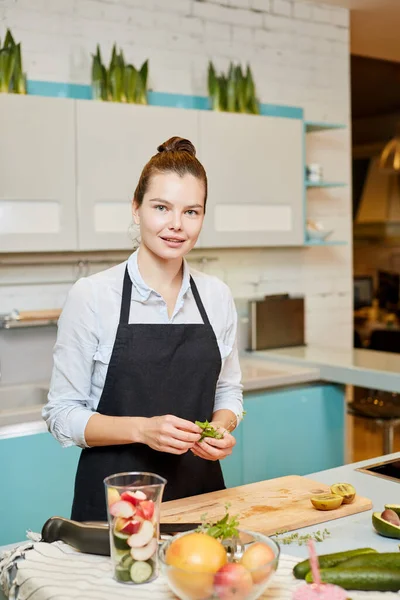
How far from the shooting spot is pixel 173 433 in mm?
1768

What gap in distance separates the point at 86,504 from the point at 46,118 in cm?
181

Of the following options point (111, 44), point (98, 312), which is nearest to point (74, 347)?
point (98, 312)

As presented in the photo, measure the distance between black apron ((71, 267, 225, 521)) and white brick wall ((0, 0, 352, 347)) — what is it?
1.68m

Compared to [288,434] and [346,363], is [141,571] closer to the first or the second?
[288,434]

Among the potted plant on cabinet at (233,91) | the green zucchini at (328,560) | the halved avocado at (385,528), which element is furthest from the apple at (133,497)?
the potted plant on cabinet at (233,91)

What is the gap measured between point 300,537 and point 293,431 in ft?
7.10

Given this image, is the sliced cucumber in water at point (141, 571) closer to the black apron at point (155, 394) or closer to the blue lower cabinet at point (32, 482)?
the black apron at point (155, 394)

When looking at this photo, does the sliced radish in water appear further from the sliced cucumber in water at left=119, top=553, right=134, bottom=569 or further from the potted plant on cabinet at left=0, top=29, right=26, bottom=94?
the potted plant on cabinet at left=0, top=29, right=26, bottom=94

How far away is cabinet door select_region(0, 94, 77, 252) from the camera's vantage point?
327 cm

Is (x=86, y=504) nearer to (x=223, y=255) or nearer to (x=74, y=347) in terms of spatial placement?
(x=74, y=347)

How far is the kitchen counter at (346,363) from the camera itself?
3.62 m

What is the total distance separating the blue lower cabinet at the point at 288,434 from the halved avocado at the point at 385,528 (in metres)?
1.88

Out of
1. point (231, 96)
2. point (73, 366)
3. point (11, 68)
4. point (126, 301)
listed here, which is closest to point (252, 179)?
point (231, 96)

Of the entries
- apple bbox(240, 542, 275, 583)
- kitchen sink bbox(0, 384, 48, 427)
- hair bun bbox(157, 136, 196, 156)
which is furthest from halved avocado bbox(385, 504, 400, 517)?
kitchen sink bbox(0, 384, 48, 427)
